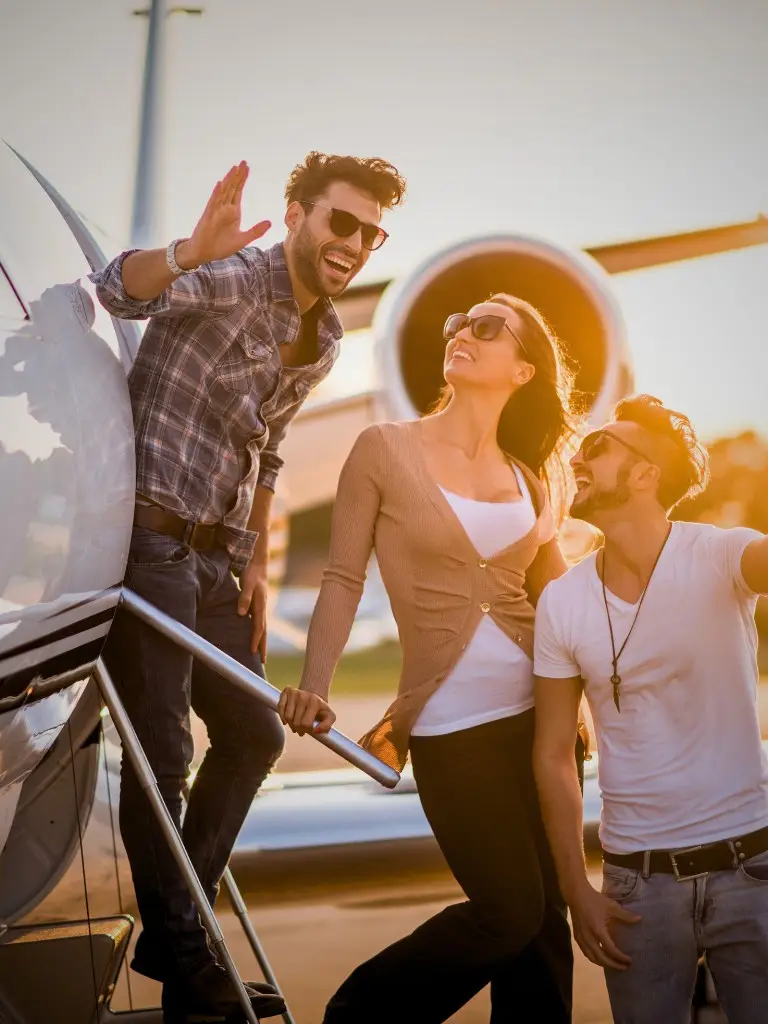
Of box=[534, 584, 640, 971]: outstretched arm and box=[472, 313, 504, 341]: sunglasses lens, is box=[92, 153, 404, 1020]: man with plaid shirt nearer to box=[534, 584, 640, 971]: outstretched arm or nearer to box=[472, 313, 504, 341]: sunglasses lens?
box=[472, 313, 504, 341]: sunglasses lens

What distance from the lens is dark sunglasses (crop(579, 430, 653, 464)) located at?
2.28 metres

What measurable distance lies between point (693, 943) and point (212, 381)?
138 cm

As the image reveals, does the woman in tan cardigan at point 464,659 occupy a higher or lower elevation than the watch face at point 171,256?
lower

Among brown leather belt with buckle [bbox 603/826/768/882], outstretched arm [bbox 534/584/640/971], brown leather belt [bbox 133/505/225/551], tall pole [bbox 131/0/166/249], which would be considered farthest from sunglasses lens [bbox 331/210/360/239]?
tall pole [bbox 131/0/166/249]

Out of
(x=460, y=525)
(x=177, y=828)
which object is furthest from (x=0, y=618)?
(x=460, y=525)

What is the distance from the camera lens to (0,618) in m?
1.70

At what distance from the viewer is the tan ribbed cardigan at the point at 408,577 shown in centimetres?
228

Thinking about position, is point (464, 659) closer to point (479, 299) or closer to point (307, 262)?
point (307, 262)

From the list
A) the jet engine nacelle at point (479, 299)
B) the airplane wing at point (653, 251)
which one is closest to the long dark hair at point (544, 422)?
the jet engine nacelle at point (479, 299)

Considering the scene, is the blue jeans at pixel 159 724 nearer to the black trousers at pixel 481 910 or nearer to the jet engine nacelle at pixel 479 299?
the black trousers at pixel 481 910

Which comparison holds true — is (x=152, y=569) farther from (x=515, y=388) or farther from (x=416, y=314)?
(x=416, y=314)

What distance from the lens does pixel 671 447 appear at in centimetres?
232

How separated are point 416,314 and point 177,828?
350cm

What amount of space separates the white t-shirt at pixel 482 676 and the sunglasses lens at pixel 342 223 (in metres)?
0.62
